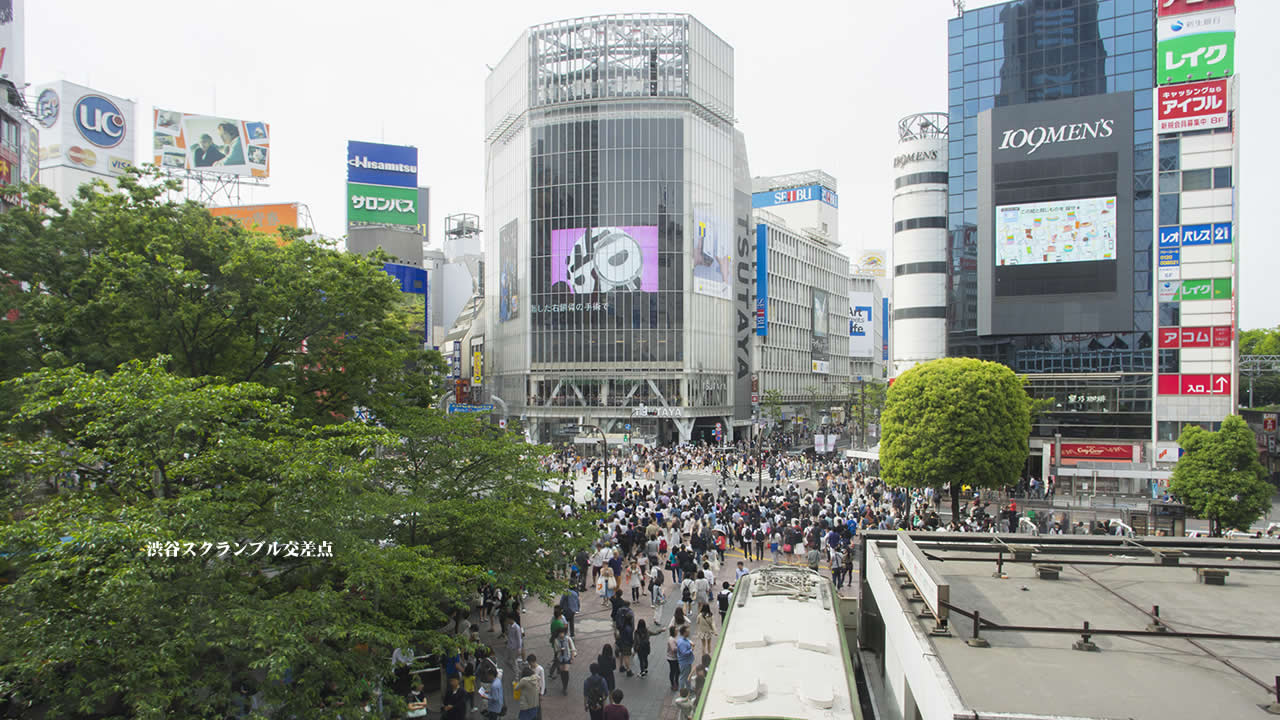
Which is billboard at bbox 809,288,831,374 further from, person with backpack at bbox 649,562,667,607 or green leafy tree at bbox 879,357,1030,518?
person with backpack at bbox 649,562,667,607

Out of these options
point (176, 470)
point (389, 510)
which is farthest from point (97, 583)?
point (389, 510)

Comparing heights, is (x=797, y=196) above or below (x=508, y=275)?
above

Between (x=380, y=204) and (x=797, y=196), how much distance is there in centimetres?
6372

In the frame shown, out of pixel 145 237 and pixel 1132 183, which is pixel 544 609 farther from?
pixel 1132 183

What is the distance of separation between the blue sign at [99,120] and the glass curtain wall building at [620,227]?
37.5 meters

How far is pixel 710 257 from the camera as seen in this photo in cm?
6956

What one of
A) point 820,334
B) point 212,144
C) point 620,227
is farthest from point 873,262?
point 212,144

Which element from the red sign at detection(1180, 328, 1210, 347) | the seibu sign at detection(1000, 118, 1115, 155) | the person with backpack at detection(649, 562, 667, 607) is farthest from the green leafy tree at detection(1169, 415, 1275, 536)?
the seibu sign at detection(1000, 118, 1115, 155)

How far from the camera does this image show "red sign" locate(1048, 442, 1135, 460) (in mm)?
45281

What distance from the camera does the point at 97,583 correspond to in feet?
25.2

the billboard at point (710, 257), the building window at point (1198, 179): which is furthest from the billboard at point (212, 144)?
the building window at point (1198, 179)

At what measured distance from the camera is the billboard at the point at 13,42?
3284 centimetres

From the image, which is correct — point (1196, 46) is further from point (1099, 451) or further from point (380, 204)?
point (380, 204)

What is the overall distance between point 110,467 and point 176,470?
154 cm
